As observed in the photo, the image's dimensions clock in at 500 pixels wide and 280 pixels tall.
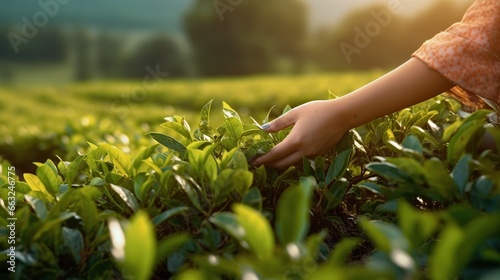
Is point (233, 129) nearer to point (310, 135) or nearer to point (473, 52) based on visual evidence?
point (310, 135)

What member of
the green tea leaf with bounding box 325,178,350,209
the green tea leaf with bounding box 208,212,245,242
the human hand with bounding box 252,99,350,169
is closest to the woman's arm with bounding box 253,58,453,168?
the human hand with bounding box 252,99,350,169

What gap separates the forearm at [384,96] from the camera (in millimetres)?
1648

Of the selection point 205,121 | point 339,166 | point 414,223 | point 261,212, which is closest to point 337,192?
point 339,166

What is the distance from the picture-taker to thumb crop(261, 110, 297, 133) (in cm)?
172

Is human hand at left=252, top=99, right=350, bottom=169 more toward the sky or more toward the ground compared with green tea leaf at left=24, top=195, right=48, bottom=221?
more toward the ground

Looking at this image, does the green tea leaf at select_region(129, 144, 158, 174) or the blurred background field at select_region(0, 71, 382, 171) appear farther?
the blurred background field at select_region(0, 71, 382, 171)

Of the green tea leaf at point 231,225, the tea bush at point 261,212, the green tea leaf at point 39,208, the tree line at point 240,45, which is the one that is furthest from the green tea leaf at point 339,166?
the tree line at point 240,45

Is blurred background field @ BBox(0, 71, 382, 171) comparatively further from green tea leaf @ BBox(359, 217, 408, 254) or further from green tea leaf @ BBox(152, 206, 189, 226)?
green tea leaf @ BBox(359, 217, 408, 254)

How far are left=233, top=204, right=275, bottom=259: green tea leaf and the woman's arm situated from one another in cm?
71

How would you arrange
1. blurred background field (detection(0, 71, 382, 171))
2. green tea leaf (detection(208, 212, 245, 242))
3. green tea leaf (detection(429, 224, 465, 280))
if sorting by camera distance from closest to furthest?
1. green tea leaf (detection(429, 224, 465, 280))
2. green tea leaf (detection(208, 212, 245, 242))
3. blurred background field (detection(0, 71, 382, 171))

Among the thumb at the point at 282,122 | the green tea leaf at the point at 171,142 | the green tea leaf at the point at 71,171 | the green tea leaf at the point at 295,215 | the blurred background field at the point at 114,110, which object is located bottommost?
the green tea leaf at the point at 295,215

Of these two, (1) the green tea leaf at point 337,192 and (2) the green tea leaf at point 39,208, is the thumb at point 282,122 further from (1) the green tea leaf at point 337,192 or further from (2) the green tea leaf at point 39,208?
(2) the green tea leaf at point 39,208

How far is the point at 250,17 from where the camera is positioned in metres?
33.5

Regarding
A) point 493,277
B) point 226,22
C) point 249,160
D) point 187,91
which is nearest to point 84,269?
point 249,160
